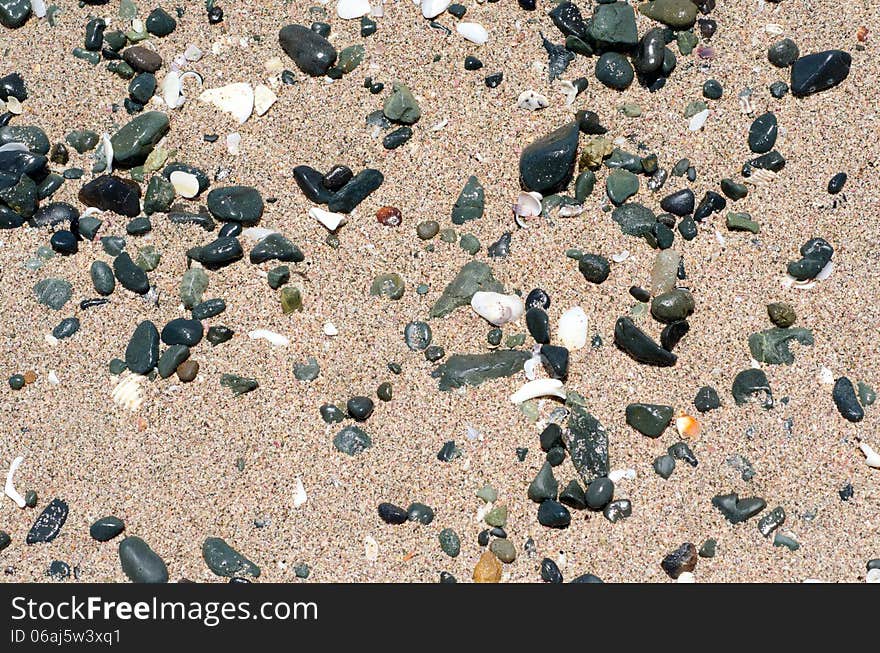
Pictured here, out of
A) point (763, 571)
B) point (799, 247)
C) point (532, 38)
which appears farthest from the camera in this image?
point (532, 38)

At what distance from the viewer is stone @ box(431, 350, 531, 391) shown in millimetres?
2734

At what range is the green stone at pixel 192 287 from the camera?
2820mm

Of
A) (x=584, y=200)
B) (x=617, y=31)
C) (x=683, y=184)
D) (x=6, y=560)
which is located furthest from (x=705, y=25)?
(x=6, y=560)

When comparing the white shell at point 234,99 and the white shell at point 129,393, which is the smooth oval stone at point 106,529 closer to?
the white shell at point 129,393

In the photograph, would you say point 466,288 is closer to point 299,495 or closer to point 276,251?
point 276,251

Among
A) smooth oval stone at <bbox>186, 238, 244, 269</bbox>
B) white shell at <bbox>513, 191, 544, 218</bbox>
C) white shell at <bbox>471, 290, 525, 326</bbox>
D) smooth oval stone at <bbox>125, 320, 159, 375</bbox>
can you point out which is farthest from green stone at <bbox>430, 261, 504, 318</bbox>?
smooth oval stone at <bbox>125, 320, 159, 375</bbox>

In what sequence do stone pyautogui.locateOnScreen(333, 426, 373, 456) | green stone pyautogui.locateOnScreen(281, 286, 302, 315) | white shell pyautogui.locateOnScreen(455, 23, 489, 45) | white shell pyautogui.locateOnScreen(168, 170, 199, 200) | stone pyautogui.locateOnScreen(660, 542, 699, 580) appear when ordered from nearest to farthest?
1. stone pyautogui.locateOnScreen(660, 542, 699, 580)
2. stone pyautogui.locateOnScreen(333, 426, 373, 456)
3. green stone pyautogui.locateOnScreen(281, 286, 302, 315)
4. white shell pyautogui.locateOnScreen(168, 170, 199, 200)
5. white shell pyautogui.locateOnScreen(455, 23, 489, 45)

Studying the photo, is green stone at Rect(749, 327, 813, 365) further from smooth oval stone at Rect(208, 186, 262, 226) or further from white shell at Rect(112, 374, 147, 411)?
white shell at Rect(112, 374, 147, 411)

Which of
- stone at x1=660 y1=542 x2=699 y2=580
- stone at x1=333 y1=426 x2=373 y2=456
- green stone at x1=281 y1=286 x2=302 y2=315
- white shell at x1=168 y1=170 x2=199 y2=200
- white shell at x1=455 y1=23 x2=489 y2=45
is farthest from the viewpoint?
white shell at x1=455 y1=23 x2=489 y2=45

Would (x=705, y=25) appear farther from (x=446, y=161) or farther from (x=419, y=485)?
(x=419, y=485)

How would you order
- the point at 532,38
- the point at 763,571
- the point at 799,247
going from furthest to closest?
the point at 532,38, the point at 799,247, the point at 763,571

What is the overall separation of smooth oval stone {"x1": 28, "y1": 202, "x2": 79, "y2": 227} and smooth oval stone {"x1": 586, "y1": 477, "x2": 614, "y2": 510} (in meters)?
1.95

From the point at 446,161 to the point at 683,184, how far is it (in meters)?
0.81

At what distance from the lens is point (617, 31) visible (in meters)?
2.94
